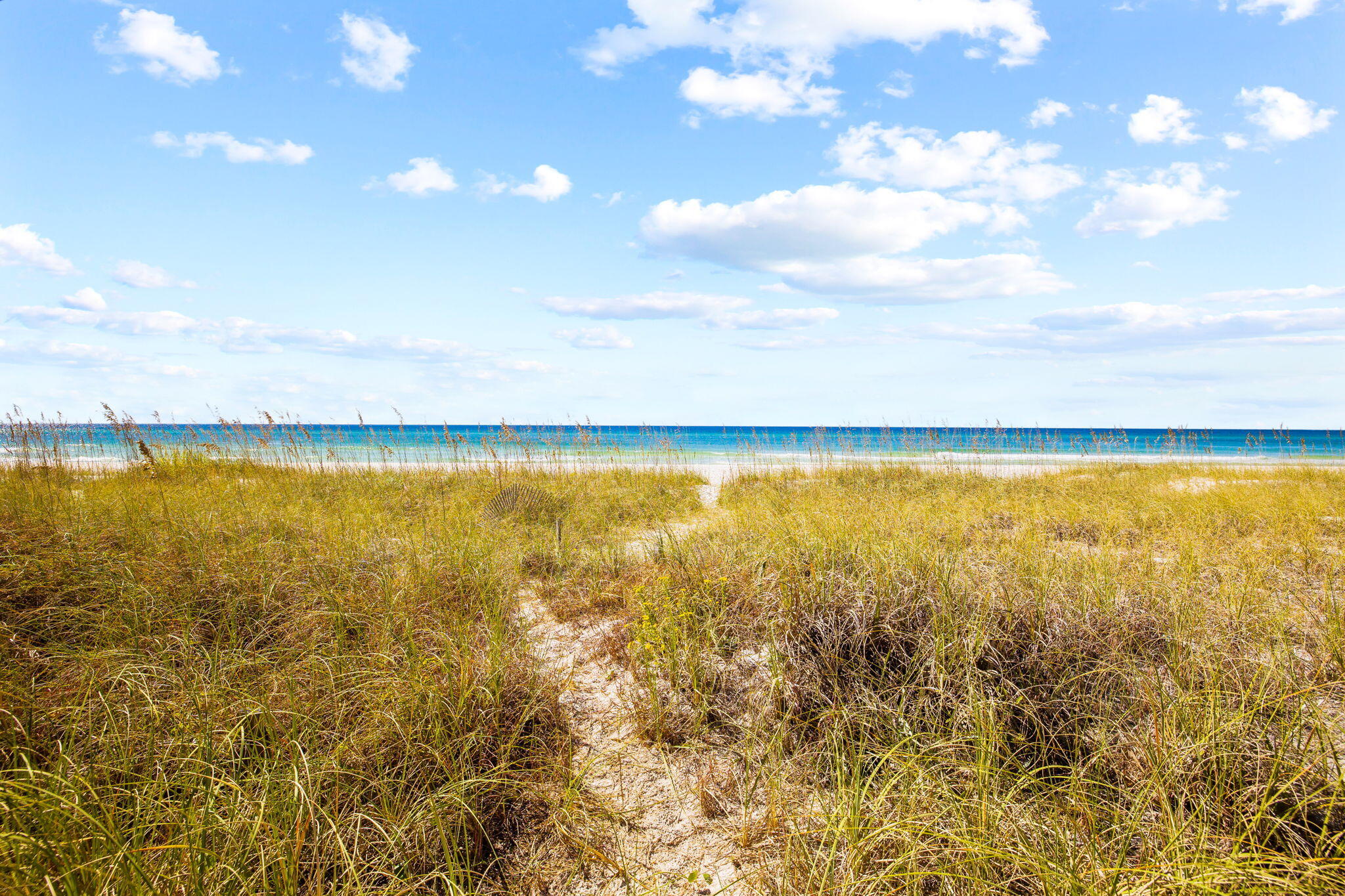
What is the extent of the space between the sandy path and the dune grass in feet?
0.17

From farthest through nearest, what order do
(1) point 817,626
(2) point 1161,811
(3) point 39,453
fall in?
(3) point 39,453 → (1) point 817,626 → (2) point 1161,811

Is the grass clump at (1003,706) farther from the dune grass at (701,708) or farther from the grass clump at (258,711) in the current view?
the grass clump at (258,711)

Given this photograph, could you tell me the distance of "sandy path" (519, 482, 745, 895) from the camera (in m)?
2.11

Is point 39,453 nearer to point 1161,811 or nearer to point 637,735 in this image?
point 637,735

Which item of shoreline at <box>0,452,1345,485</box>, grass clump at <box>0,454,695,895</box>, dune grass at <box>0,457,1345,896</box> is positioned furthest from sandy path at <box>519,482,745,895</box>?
shoreline at <box>0,452,1345,485</box>

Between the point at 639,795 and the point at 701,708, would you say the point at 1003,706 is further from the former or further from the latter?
the point at 639,795

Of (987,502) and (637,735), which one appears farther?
(987,502)

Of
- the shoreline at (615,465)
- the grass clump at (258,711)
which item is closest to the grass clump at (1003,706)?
the grass clump at (258,711)

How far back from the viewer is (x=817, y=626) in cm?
309

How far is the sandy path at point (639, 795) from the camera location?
6.93 feet

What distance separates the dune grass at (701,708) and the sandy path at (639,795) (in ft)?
0.17

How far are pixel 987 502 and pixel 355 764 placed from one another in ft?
26.1

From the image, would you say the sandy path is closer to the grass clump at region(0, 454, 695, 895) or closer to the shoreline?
the grass clump at region(0, 454, 695, 895)

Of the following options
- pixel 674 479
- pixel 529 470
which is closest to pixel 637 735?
pixel 529 470
